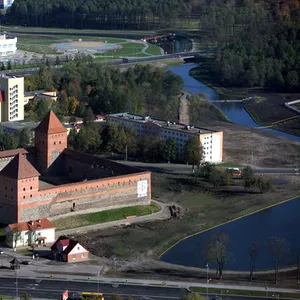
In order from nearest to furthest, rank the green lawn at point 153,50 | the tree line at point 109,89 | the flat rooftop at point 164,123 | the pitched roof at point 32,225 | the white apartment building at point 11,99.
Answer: the pitched roof at point 32,225 < the flat rooftop at point 164,123 < the white apartment building at point 11,99 < the tree line at point 109,89 < the green lawn at point 153,50

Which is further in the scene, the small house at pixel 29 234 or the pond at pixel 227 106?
the pond at pixel 227 106

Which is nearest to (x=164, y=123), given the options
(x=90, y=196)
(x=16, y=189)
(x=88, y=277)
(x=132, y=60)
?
(x=90, y=196)

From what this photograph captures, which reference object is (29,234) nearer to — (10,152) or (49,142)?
(10,152)

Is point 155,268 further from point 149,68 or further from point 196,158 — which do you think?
point 149,68

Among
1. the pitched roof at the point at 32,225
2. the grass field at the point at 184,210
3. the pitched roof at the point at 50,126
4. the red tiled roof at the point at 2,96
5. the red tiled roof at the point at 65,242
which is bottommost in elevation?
the grass field at the point at 184,210

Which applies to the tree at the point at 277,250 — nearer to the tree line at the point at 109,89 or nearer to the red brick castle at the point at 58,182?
the red brick castle at the point at 58,182

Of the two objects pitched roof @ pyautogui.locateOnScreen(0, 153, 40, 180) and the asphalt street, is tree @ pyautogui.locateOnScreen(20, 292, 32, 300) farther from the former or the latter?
pitched roof @ pyautogui.locateOnScreen(0, 153, 40, 180)

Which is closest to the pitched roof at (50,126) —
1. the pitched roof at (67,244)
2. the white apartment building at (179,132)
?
the white apartment building at (179,132)
